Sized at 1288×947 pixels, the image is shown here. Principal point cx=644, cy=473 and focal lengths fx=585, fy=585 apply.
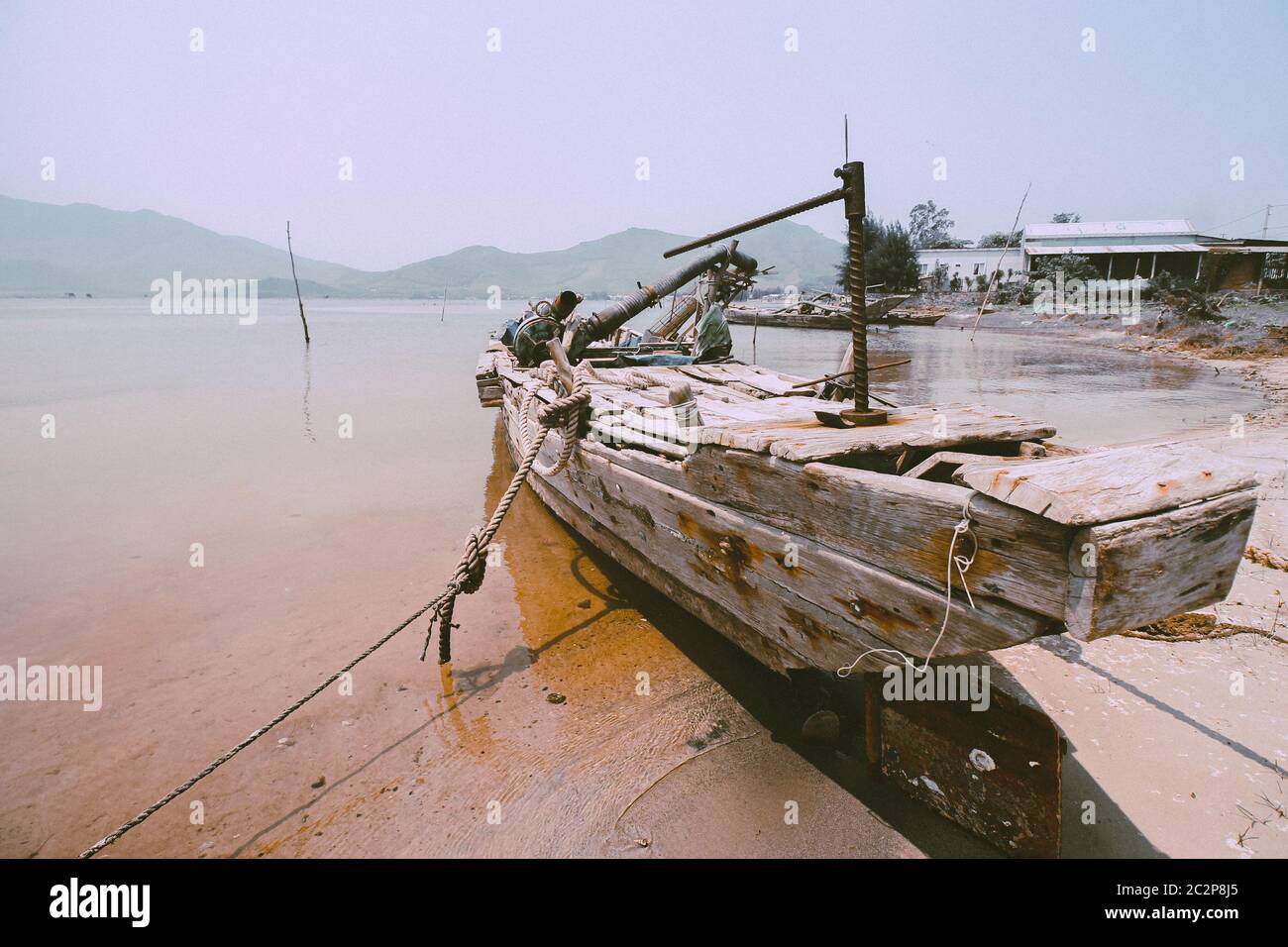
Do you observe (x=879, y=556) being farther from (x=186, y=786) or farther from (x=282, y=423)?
(x=282, y=423)

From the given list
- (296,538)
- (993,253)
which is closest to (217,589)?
(296,538)

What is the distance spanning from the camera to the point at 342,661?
4418 mm

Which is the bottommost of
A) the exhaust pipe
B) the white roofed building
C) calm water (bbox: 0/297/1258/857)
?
calm water (bbox: 0/297/1258/857)

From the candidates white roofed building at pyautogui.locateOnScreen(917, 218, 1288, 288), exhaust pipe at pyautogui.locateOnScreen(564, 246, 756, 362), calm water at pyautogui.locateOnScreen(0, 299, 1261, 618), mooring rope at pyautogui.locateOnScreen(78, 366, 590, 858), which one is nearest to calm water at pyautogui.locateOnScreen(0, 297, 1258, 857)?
calm water at pyautogui.locateOnScreen(0, 299, 1261, 618)

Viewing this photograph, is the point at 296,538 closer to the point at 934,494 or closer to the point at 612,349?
the point at 612,349

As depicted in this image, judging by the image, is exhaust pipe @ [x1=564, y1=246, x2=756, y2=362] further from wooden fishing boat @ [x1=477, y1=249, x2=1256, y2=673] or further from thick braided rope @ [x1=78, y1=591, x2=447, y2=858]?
thick braided rope @ [x1=78, y1=591, x2=447, y2=858]

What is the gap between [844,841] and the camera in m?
2.70

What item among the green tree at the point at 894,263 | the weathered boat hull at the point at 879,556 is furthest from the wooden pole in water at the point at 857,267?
the green tree at the point at 894,263

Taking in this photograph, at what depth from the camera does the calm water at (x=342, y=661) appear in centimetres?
299

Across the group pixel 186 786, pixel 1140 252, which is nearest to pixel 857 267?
pixel 186 786

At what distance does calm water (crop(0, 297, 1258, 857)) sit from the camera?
9.82 feet

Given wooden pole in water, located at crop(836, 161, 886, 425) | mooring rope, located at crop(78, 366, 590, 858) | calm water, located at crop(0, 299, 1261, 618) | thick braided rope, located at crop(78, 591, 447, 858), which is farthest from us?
calm water, located at crop(0, 299, 1261, 618)
